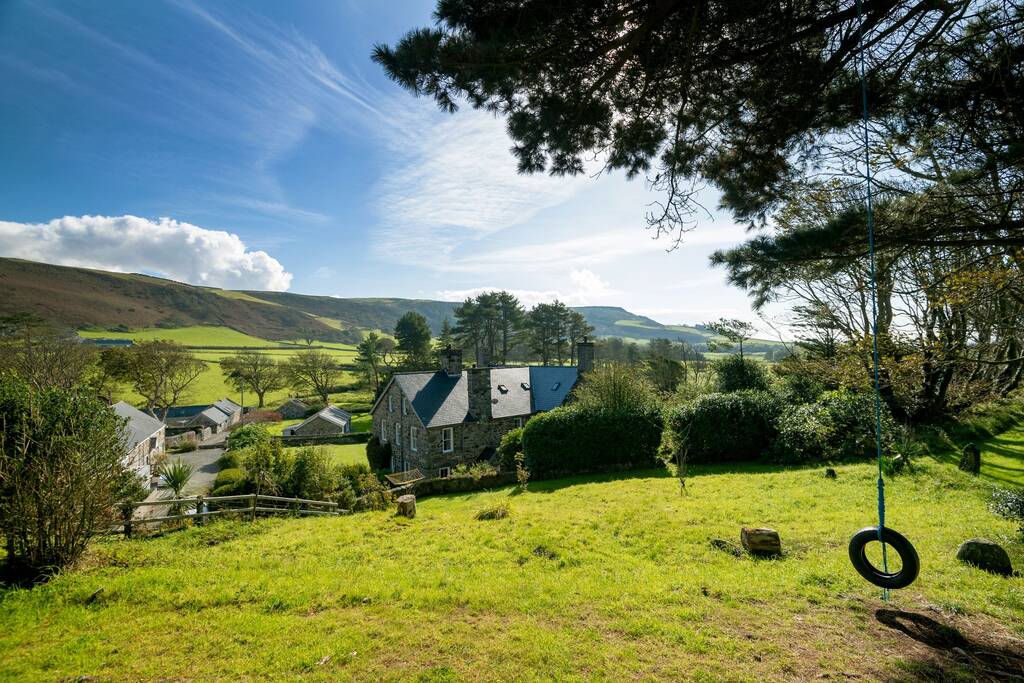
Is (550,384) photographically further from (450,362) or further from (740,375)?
(740,375)

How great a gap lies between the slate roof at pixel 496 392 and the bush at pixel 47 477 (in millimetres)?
16374

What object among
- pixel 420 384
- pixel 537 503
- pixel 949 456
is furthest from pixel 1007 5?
pixel 420 384

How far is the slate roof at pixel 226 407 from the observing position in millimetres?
A: 51781

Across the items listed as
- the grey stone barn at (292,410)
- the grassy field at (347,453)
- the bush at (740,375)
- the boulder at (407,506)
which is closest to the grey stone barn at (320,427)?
the grassy field at (347,453)

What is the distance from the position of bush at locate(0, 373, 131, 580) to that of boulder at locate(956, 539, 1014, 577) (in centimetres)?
1463

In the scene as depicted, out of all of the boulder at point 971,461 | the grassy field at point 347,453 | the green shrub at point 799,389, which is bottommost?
the grassy field at point 347,453

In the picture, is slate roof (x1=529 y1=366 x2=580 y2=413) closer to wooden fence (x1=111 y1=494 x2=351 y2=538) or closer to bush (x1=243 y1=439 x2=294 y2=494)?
bush (x1=243 y1=439 x2=294 y2=494)

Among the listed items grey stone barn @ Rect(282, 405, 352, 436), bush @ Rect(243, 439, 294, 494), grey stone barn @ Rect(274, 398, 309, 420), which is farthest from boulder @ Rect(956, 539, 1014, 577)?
grey stone barn @ Rect(274, 398, 309, 420)

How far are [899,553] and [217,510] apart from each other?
15939 millimetres

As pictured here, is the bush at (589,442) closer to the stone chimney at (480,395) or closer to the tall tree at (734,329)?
the stone chimney at (480,395)

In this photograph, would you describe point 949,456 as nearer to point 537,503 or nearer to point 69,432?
point 537,503

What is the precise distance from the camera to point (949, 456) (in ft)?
47.5

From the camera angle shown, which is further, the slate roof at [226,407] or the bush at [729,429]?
Answer: the slate roof at [226,407]

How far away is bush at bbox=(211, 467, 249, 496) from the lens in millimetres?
19141
